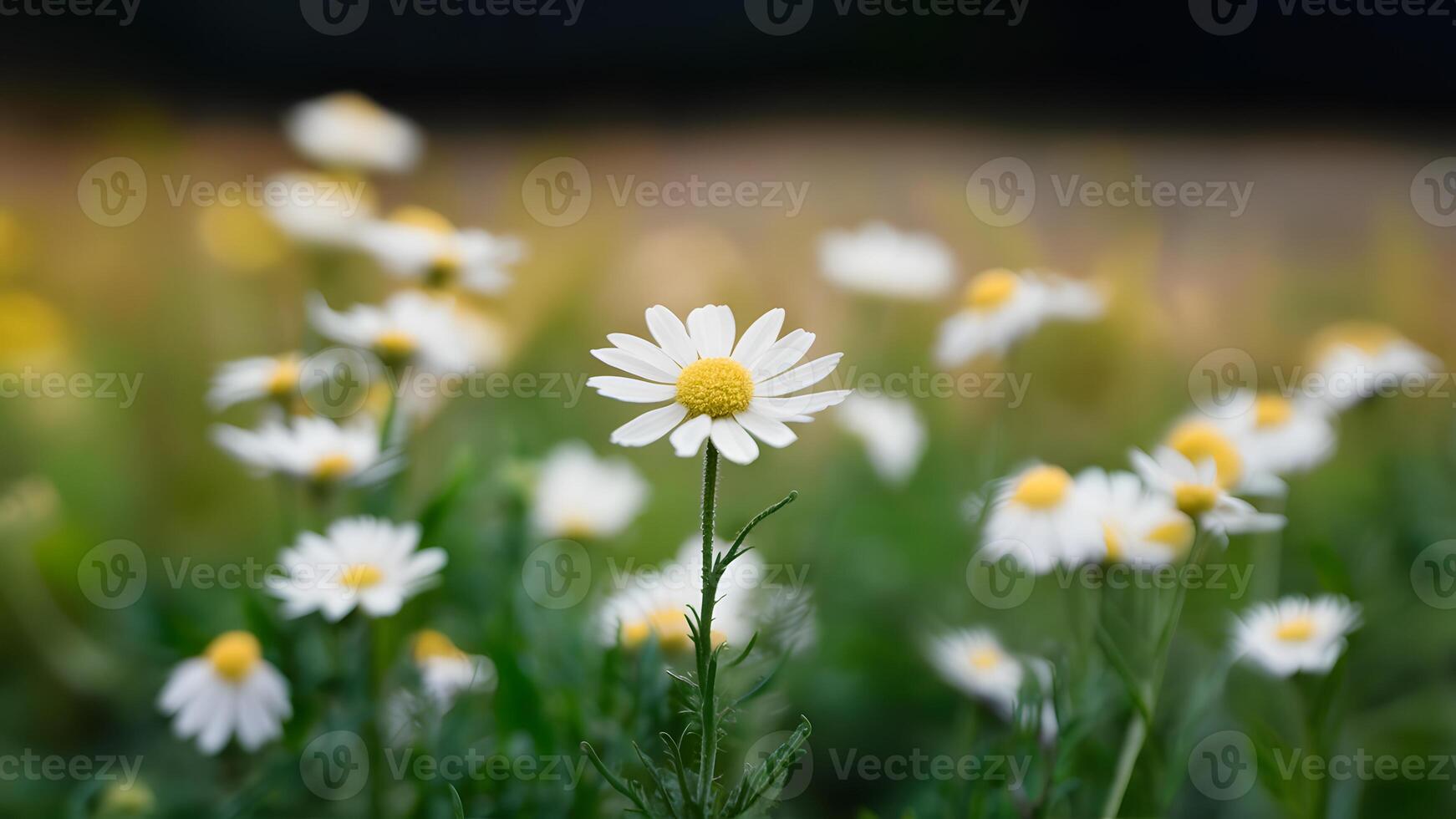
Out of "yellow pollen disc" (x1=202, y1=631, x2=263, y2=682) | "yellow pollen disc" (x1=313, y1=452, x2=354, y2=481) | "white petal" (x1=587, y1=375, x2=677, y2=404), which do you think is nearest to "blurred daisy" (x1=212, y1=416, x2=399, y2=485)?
"yellow pollen disc" (x1=313, y1=452, x2=354, y2=481)

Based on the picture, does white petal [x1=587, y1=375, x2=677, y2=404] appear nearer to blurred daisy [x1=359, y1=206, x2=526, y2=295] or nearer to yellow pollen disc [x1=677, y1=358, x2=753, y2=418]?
yellow pollen disc [x1=677, y1=358, x2=753, y2=418]

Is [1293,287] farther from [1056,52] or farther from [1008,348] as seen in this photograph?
[1008,348]

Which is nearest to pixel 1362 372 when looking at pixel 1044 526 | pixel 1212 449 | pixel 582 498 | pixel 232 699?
pixel 1212 449

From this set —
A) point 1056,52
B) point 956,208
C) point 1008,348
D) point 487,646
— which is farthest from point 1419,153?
point 487,646

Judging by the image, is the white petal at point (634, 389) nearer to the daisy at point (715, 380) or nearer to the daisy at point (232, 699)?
the daisy at point (715, 380)

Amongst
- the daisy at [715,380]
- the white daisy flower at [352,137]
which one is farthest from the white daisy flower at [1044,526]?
the white daisy flower at [352,137]

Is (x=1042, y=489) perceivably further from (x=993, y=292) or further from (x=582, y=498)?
(x=582, y=498)
